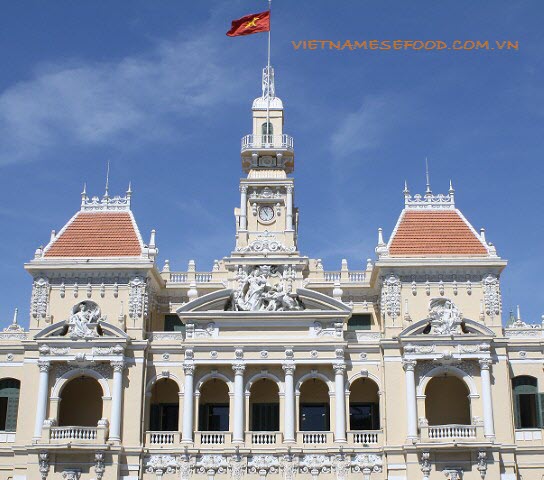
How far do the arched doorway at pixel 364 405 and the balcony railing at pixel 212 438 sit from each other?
833 centimetres

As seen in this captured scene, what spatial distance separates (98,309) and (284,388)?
12914mm

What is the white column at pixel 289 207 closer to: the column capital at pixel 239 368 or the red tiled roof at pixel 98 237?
the red tiled roof at pixel 98 237

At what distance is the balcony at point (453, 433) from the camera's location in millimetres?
53719

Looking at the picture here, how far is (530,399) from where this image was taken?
5734 cm

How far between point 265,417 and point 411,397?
9.76 metres

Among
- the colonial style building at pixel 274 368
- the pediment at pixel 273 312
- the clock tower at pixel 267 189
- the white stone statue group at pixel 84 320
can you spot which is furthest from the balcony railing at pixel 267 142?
the white stone statue group at pixel 84 320

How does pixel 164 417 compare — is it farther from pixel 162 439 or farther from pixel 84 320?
A: pixel 84 320

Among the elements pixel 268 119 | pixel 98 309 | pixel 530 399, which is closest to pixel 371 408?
pixel 530 399

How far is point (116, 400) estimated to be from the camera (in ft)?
183

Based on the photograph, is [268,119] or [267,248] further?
[268,119]

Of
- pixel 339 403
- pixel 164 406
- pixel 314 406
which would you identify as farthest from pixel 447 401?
pixel 164 406

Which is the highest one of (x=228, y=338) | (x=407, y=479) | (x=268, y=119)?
(x=268, y=119)

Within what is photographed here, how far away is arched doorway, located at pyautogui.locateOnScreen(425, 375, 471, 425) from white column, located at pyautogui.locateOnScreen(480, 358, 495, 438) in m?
2.54

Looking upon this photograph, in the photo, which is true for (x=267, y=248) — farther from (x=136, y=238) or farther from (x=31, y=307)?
(x=31, y=307)
